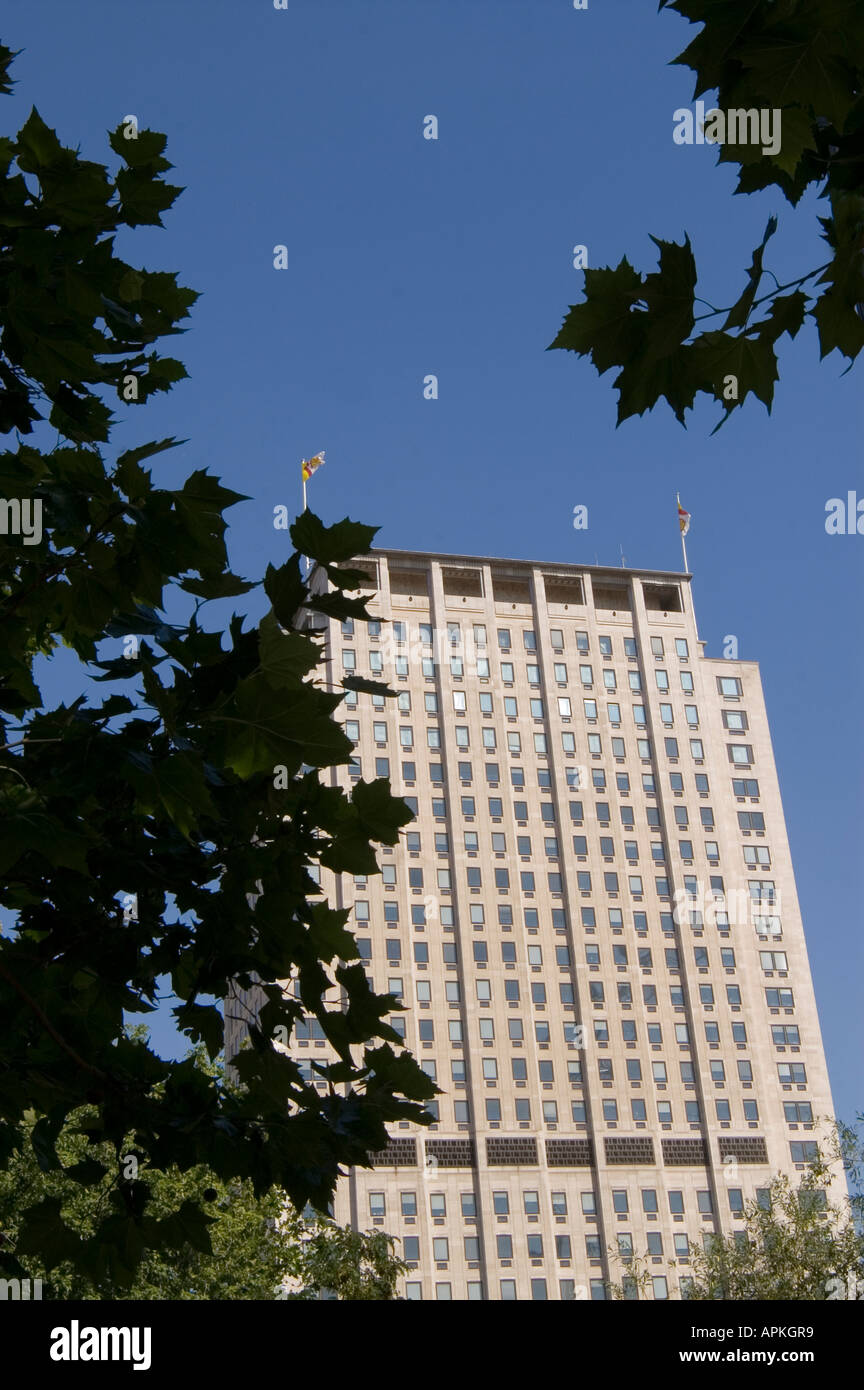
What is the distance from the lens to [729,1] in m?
2.34

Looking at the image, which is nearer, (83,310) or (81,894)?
(81,894)

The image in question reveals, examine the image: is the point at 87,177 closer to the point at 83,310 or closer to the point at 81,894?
the point at 83,310

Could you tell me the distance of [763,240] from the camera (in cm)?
264

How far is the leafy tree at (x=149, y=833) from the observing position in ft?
11.3

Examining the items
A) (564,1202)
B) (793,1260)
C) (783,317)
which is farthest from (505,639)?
(783,317)

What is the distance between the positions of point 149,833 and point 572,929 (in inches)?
3760

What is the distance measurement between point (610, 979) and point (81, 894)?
314ft

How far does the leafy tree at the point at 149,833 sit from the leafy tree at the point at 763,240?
104 centimetres

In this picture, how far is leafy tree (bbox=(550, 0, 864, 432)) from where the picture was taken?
232 cm

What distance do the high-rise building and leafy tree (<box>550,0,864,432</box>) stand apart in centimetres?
8608

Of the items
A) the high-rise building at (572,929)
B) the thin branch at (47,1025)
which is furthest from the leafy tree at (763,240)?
the high-rise building at (572,929)

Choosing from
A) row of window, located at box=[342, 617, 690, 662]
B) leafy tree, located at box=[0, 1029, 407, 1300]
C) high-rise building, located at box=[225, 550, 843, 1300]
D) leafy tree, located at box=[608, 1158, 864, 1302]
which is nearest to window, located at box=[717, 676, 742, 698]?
high-rise building, located at box=[225, 550, 843, 1300]
